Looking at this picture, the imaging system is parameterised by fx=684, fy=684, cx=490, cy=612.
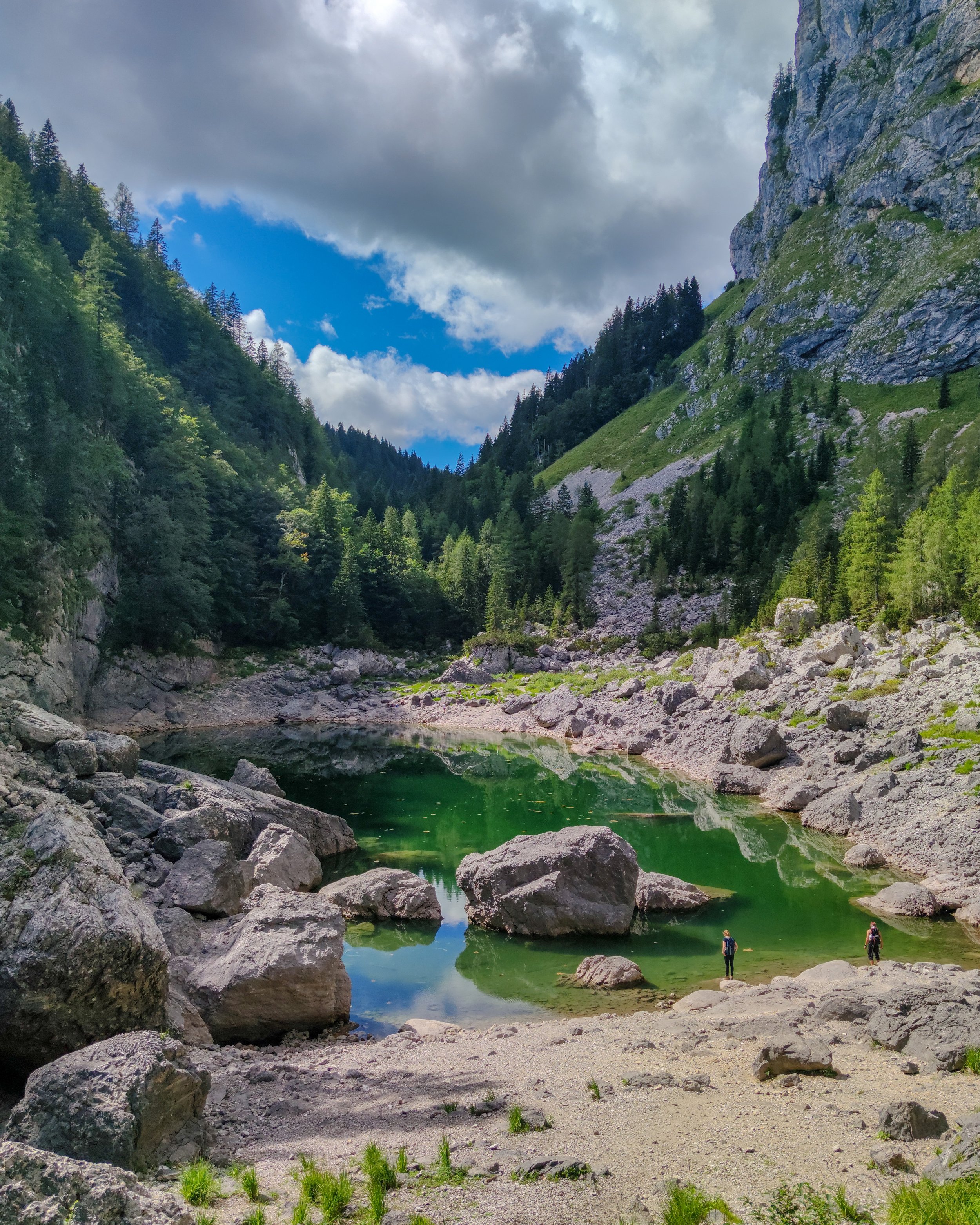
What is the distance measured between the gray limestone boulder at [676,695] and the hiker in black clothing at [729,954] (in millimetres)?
35555

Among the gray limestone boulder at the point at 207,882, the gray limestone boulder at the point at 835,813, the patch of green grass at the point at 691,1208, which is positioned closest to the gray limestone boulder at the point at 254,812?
the gray limestone boulder at the point at 207,882

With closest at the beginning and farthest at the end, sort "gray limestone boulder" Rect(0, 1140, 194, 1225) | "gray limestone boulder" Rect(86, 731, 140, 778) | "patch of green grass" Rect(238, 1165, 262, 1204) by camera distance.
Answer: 1. "gray limestone boulder" Rect(0, 1140, 194, 1225)
2. "patch of green grass" Rect(238, 1165, 262, 1204)
3. "gray limestone boulder" Rect(86, 731, 140, 778)

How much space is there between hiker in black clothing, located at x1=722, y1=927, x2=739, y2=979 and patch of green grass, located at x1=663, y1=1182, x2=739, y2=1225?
12.1m

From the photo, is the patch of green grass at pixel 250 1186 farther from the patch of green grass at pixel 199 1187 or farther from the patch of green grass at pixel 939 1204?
the patch of green grass at pixel 939 1204

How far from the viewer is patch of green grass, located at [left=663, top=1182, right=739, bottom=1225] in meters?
6.39

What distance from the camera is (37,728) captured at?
1898 cm

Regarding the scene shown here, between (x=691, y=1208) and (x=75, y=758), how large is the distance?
1914 centimetres

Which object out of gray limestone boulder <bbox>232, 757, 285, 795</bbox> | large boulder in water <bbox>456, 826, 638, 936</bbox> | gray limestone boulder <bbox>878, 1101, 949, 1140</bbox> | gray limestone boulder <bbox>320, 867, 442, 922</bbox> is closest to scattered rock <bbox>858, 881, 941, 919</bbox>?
large boulder in water <bbox>456, 826, 638, 936</bbox>

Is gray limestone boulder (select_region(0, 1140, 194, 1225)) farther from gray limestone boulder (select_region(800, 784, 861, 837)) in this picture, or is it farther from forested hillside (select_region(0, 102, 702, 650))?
forested hillside (select_region(0, 102, 702, 650))

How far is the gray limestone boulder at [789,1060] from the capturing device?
35.7 ft

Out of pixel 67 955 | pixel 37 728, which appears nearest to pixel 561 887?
pixel 67 955

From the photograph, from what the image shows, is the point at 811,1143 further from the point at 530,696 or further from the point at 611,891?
the point at 530,696

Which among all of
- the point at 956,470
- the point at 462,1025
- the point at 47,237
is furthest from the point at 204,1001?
the point at 47,237

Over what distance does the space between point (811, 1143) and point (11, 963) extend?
34.5 ft
